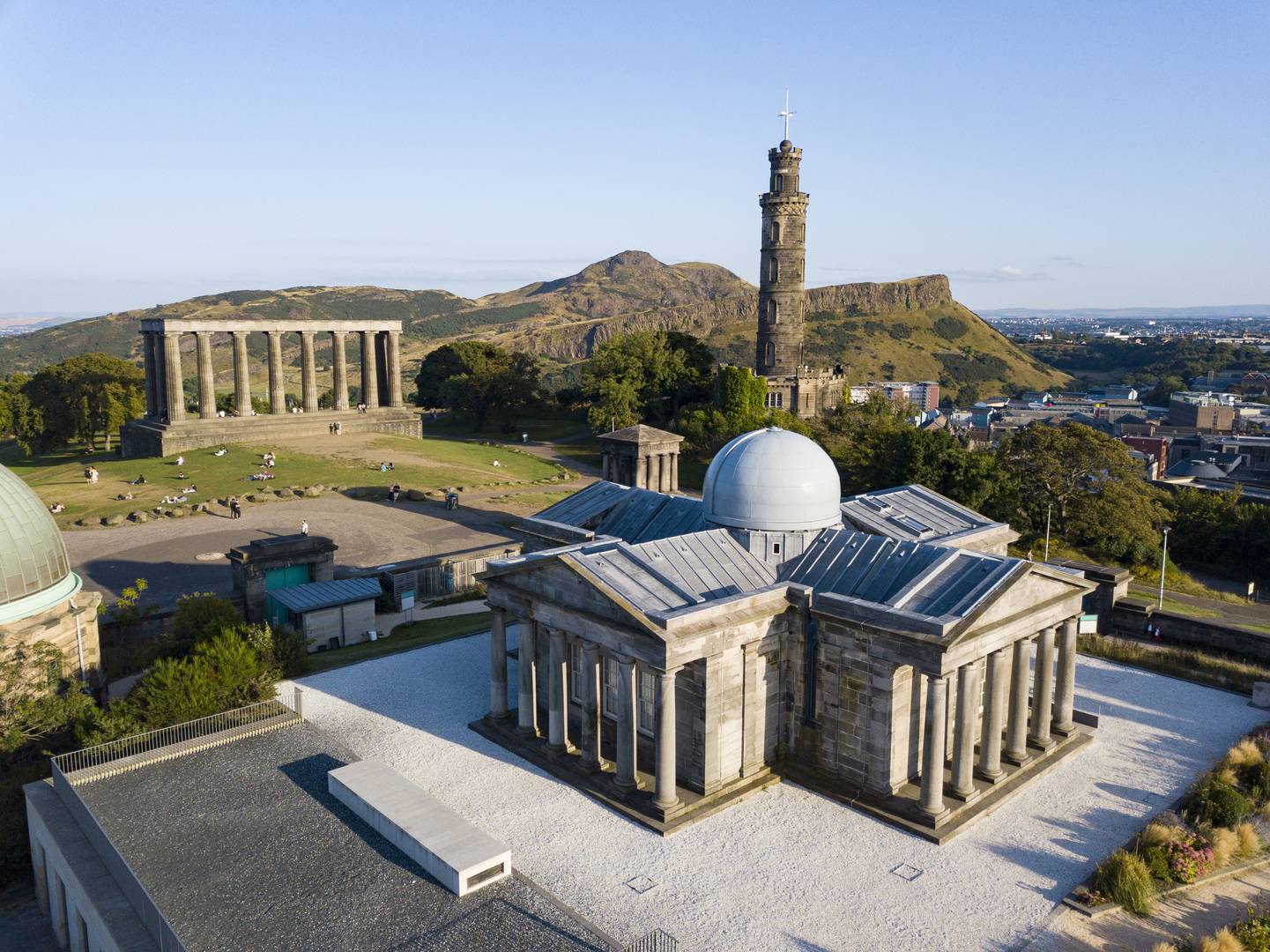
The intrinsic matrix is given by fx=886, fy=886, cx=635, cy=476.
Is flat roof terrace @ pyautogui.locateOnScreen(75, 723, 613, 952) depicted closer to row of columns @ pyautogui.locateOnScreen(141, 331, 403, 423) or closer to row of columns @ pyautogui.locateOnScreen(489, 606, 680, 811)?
row of columns @ pyautogui.locateOnScreen(489, 606, 680, 811)

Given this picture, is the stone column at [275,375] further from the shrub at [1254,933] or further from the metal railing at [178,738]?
the shrub at [1254,933]

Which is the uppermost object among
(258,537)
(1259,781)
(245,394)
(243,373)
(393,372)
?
(243,373)

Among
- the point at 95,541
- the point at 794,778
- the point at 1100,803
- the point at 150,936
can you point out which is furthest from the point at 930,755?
A: the point at 95,541

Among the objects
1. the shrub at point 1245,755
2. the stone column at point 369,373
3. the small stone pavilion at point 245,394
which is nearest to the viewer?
the shrub at point 1245,755

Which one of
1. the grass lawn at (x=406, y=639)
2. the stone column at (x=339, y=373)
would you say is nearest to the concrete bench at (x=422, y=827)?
the grass lawn at (x=406, y=639)

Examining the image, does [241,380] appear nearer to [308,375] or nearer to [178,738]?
[308,375]

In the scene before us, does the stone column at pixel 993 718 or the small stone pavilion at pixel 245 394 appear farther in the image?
the small stone pavilion at pixel 245 394

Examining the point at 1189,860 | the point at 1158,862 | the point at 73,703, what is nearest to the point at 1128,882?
the point at 1158,862
